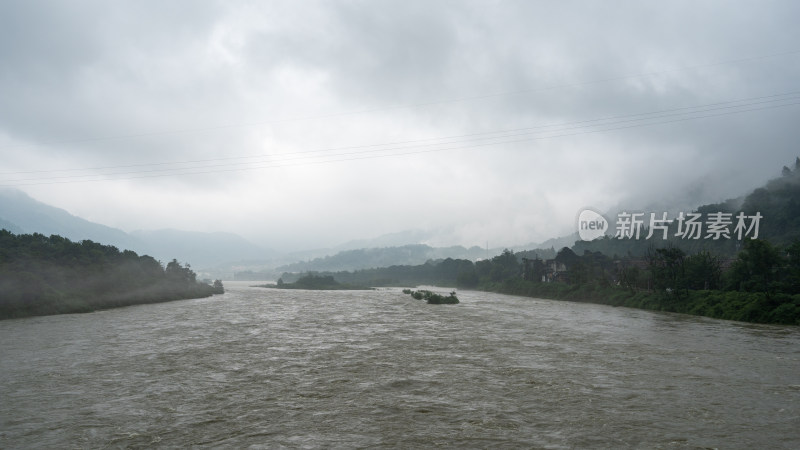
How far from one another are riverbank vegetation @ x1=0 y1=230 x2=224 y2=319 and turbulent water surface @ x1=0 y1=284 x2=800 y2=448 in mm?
13203

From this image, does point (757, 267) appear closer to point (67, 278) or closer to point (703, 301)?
point (703, 301)

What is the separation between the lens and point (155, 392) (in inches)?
505

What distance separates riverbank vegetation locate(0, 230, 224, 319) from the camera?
35219 millimetres

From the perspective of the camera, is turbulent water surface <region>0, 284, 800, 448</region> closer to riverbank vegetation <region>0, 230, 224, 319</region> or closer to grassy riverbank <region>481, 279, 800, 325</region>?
grassy riverbank <region>481, 279, 800, 325</region>

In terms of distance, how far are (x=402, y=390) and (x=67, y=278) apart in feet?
137

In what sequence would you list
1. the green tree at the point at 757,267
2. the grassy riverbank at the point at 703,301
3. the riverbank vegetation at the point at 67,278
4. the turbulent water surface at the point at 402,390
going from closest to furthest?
the turbulent water surface at the point at 402,390, the grassy riverbank at the point at 703,301, the green tree at the point at 757,267, the riverbank vegetation at the point at 67,278

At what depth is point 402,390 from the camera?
1298 cm

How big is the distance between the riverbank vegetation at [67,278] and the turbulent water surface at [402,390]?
1320 cm

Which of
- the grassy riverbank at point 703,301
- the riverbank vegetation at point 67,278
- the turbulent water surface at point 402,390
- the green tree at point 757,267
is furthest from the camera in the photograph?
the riverbank vegetation at point 67,278

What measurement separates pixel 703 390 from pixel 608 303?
3912 cm

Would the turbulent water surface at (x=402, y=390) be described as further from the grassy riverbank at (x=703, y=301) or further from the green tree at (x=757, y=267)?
the green tree at (x=757, y=267)

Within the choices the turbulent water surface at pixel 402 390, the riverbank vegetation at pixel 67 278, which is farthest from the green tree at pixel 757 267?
the riverbank vegetation at pixel 67 278

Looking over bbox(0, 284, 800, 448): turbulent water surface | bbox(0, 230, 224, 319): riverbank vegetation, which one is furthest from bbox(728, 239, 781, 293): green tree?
bbox(0, 230, 224, 319): riverbank vegetation

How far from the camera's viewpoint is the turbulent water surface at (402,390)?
30.9 feet
